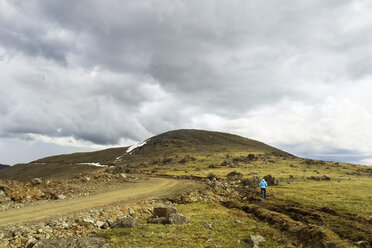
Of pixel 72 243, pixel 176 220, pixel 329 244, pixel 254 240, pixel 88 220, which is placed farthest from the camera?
pixel 176 220

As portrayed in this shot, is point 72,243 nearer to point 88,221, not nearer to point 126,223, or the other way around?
point 88,221

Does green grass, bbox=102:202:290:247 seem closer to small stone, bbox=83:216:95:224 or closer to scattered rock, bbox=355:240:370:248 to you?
small stone, bbox=83:216:95:224

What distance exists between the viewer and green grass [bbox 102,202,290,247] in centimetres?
1580

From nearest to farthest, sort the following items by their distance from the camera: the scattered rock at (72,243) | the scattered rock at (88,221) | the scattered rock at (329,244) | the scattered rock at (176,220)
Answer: the scattered rock at (72,243), the scattered rock at (329,244), the scattered rock at (88,221), the scattered rock at (176,220)

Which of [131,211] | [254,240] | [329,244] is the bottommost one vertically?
[254,240]

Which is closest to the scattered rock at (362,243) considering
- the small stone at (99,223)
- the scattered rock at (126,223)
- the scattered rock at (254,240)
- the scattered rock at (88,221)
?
the scattered rock at (254,240)

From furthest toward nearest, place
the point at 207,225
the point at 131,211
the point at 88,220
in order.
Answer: the point at 131,211, the point at 207,225, the point at 88,220

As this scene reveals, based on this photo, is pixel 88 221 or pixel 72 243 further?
pixel 88 221

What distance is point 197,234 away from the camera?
58.9 ft

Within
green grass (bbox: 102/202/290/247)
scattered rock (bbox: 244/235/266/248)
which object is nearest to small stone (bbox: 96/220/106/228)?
green grass (bbox: 102/202/290/247)

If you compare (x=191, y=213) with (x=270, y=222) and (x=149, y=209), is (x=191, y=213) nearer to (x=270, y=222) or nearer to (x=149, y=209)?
(x=149, y=209)

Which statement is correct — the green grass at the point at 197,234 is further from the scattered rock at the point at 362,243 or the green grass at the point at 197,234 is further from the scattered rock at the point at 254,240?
the scattered rock at the point at 362,243

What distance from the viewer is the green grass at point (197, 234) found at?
1580cm

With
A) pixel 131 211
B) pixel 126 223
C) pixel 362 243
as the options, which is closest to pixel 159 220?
pixel 126 223
